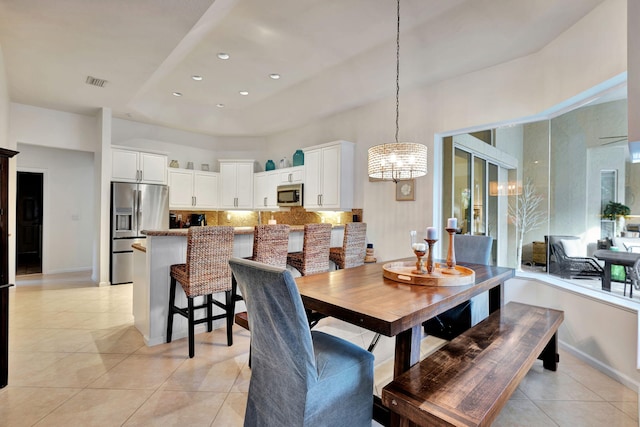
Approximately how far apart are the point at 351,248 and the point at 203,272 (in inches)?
67.0

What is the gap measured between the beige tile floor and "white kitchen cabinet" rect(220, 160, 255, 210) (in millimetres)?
3542

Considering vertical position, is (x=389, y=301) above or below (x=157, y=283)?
above

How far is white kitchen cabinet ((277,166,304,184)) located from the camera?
5547mm

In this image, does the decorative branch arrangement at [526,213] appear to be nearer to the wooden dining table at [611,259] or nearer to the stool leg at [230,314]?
the wooden dining table at [611,259]

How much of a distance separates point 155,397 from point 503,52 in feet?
14.2

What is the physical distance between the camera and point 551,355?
2520 mm

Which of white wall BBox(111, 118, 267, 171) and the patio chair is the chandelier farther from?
white wall BBox(111, 118, 267, 171)

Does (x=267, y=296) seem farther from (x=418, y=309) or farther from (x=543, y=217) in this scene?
(x=543, y=217)

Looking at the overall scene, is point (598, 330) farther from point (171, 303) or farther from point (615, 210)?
point (171, 303)

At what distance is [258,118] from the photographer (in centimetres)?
594

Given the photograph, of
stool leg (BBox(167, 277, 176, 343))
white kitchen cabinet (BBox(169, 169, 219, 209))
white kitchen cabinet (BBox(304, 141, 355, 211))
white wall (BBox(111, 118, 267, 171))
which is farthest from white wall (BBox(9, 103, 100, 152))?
stool leg (BBox(167, 277, 176, 343))

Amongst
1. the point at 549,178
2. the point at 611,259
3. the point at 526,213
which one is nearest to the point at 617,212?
the point at 611,259

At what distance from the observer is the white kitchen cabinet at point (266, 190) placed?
616 cm

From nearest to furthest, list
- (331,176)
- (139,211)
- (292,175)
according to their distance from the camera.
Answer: (331,176)
(139,211)
(292,175)
